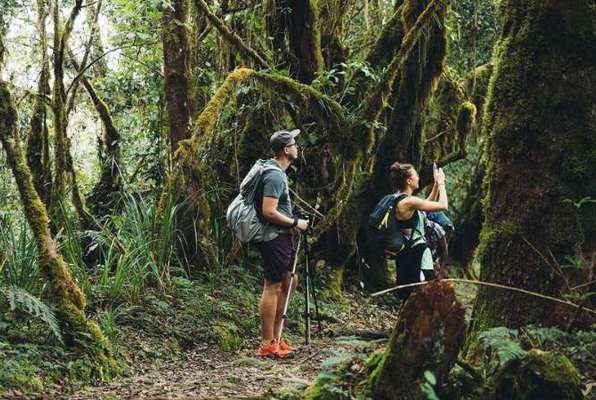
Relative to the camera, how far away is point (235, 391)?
4859 mm

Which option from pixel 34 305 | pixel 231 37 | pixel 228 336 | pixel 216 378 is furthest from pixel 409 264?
pixel 231 37

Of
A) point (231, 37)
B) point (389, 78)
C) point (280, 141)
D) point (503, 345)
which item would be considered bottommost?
point (503, 345)

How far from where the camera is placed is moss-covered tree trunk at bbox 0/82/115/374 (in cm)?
585

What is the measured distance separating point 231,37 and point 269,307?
4.69 meters

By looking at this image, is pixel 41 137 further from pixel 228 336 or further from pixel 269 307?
pixel 269 307

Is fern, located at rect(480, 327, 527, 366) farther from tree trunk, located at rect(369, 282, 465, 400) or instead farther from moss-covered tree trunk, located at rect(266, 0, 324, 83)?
moss-covered tree trunk, located at rect(266, 0, 324, 83)

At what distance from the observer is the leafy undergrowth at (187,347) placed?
201 inches

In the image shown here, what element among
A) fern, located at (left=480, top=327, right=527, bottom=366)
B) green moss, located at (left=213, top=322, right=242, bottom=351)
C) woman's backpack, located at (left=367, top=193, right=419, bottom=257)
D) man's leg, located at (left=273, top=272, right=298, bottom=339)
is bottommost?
green moss, located at (left=213, top=322, right=242, bottom=351)

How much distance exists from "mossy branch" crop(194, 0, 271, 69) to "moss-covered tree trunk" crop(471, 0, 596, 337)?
18.9 ft

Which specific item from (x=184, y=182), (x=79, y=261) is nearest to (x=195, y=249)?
(x=184, y=182)

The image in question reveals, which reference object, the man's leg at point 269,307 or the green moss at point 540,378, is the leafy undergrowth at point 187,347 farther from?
the green moss at point 540,378

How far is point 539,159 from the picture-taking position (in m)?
4.38

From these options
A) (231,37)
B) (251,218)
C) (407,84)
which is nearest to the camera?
(251,218)

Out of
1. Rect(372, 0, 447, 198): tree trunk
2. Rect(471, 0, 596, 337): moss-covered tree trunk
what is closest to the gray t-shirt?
Rect(471, 0, 596, 337): moss-covered tree trunk
